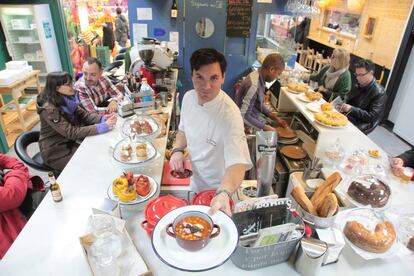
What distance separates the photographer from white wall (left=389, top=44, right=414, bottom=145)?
4.39m

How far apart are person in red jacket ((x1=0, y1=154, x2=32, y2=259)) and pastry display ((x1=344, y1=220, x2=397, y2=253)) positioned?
1806 mm

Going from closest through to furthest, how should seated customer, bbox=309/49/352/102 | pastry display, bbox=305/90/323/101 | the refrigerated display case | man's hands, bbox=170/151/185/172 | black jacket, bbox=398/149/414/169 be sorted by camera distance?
man's hands, bbox=170/151/185/172
black jacket, bbox=398/149/414/169
pastry display, bbox=305/90/323/101
seated customer, bbox=309/49/352/102
the refrigerated display case

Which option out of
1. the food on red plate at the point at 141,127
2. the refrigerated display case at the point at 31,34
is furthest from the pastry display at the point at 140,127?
the refrigerated display case at the point at 31,34

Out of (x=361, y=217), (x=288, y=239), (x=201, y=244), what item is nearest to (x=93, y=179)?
(x=201, y=244)

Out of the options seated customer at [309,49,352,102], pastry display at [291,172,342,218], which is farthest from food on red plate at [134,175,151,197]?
seated customer at [309,49,352,102]

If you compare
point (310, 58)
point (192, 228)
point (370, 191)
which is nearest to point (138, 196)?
point (192, 228)

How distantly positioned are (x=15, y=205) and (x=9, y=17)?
16.0ft

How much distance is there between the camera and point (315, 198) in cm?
145

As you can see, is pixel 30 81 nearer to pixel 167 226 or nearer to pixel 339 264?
pixel 167 226

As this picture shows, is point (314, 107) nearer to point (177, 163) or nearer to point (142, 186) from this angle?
point (177, 163)

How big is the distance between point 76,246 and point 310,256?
104cm

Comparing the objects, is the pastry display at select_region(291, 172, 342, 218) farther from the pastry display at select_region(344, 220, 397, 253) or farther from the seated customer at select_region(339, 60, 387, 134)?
the seated customer at select_region(339, 60, 387, 134)

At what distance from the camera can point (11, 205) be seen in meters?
1.62

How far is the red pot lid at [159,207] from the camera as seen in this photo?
1329mm
